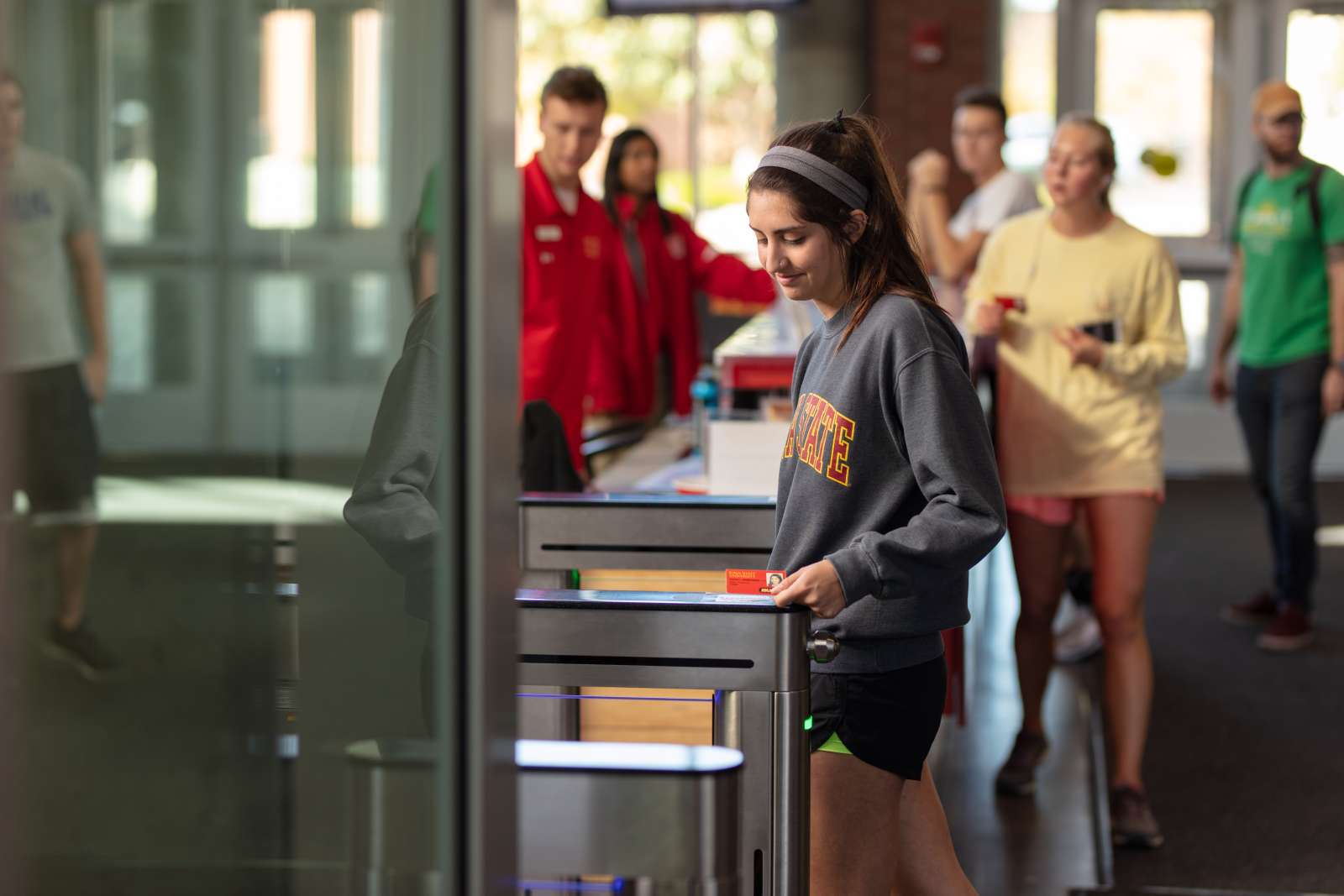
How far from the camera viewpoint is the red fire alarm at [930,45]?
8.91 metres

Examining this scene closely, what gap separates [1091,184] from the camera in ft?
10.7

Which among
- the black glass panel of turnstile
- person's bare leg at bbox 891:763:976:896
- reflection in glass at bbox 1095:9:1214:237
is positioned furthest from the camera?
reflection in glass at bbox 1095:9:1214:237

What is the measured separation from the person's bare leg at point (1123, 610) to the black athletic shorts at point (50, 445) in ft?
8.68

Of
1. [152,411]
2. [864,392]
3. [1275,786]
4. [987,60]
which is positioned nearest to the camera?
[152,411]

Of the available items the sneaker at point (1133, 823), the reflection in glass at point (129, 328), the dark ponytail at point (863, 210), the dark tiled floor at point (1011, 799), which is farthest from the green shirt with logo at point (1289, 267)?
the reflection in glass at point (129, 328)

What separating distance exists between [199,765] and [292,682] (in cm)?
7

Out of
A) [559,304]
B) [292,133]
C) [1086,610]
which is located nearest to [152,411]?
[292,133]

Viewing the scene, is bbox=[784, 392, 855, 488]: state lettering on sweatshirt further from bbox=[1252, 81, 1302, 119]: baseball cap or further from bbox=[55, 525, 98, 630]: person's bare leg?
bbox=[1252, 81, 1302, 119]: baseball cap

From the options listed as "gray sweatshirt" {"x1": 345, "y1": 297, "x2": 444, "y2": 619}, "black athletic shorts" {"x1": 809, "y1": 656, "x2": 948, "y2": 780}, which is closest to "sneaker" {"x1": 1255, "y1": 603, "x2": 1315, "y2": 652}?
"black athletic shorts" {"x1": 809, "y1": 656, "x2": 948, "y2": 780}

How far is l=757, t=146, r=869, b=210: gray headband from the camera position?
1.75 m

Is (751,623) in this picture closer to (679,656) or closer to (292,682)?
(679,656)

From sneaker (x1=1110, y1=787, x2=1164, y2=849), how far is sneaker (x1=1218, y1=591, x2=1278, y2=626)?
242 cm

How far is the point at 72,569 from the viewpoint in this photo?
811 millimetres

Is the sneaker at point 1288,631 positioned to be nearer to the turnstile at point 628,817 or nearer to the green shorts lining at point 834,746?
the green shorts lining at point 834,746
